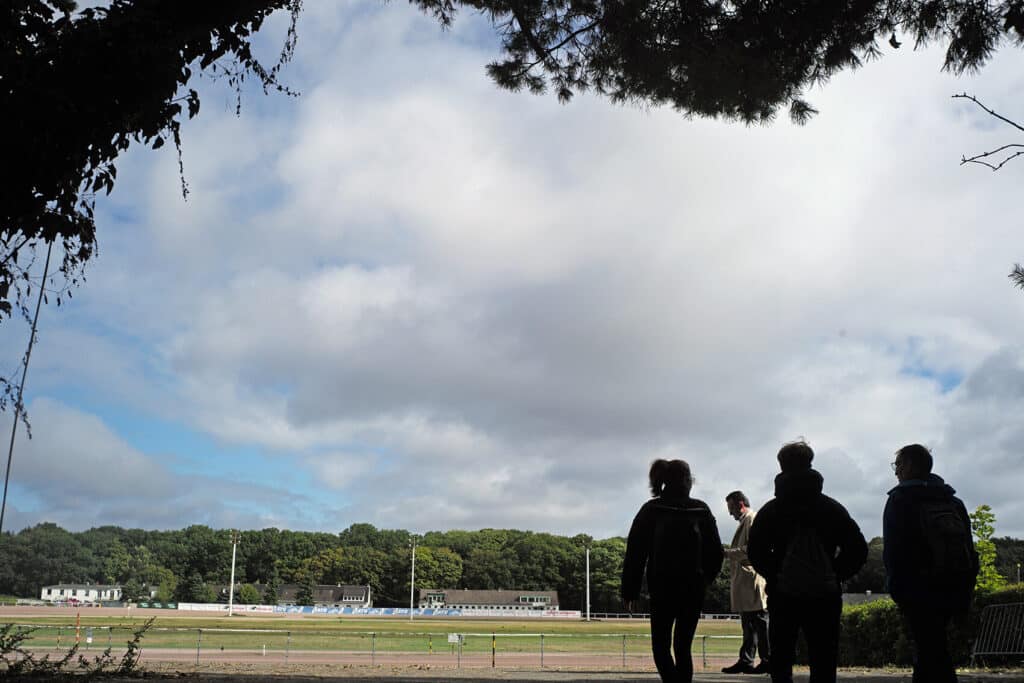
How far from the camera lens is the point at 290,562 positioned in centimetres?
14475

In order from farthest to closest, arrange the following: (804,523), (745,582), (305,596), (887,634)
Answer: (305,596), (887,634), (745,582), (804,523)

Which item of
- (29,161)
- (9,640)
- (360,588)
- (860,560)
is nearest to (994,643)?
(860,560)

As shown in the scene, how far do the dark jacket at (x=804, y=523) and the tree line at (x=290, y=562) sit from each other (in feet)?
377

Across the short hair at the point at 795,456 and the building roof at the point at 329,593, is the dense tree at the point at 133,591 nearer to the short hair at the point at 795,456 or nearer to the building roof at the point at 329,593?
the building roof at the point at 329,593

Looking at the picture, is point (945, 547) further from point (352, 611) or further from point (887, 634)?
point (352, 611)

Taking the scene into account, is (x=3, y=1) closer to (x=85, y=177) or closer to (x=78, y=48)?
(x=78, y=48)

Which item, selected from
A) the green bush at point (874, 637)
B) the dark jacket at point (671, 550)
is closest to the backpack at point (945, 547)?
the dark jacket at point (671, 550)

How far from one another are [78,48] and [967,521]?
649 centimetres

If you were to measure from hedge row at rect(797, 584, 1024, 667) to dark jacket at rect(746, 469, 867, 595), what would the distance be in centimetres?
799

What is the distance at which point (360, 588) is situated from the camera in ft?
422

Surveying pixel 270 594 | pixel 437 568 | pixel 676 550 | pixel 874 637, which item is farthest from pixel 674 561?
pixel 437 568

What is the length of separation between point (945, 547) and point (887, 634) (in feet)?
31.8

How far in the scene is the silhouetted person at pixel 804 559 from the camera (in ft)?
15.6

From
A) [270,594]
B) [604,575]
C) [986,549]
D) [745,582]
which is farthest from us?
[270,594]
